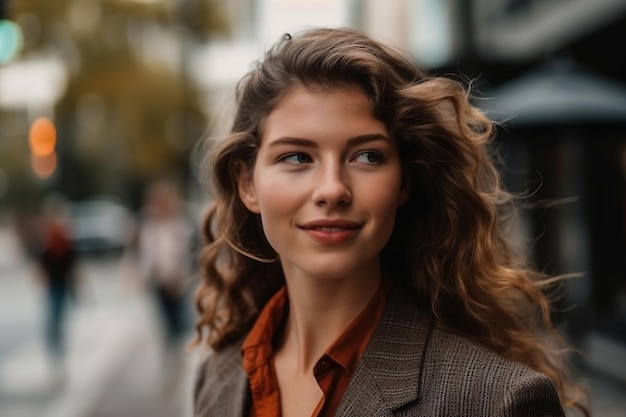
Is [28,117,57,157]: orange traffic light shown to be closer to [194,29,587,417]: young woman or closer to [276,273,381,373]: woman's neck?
[194,29,587,417]: young woman

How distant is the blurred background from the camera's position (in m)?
9.00

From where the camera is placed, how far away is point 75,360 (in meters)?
12.4

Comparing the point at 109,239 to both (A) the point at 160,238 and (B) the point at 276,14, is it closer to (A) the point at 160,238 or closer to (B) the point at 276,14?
(B) the point at 276,14

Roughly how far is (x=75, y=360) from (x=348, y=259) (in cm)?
1105

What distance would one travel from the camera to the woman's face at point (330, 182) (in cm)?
192

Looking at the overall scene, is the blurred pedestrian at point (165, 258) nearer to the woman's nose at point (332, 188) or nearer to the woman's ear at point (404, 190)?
the woman's ear at point (404, 190)

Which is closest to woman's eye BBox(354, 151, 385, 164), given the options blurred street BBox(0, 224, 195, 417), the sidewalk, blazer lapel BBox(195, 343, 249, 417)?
blazer lapel BBox(195, 343, 249, 417)

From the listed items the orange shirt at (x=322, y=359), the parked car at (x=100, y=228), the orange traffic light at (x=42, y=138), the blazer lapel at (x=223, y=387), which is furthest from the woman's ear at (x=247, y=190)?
the parked car at (x=100, y=228)

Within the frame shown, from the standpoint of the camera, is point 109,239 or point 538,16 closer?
point 538,16

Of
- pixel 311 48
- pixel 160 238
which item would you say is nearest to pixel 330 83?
pixel 311 48

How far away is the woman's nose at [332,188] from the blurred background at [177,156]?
568mm

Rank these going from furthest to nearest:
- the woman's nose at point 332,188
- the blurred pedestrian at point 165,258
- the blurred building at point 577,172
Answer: the blurred pedestrian at point 165,258 < the blurred building at point 577,172 < the woman's nose at point 332,188

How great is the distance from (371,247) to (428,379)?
294 millimetres

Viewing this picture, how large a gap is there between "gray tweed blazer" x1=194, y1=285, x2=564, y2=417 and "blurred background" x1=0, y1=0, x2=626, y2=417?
671mm
